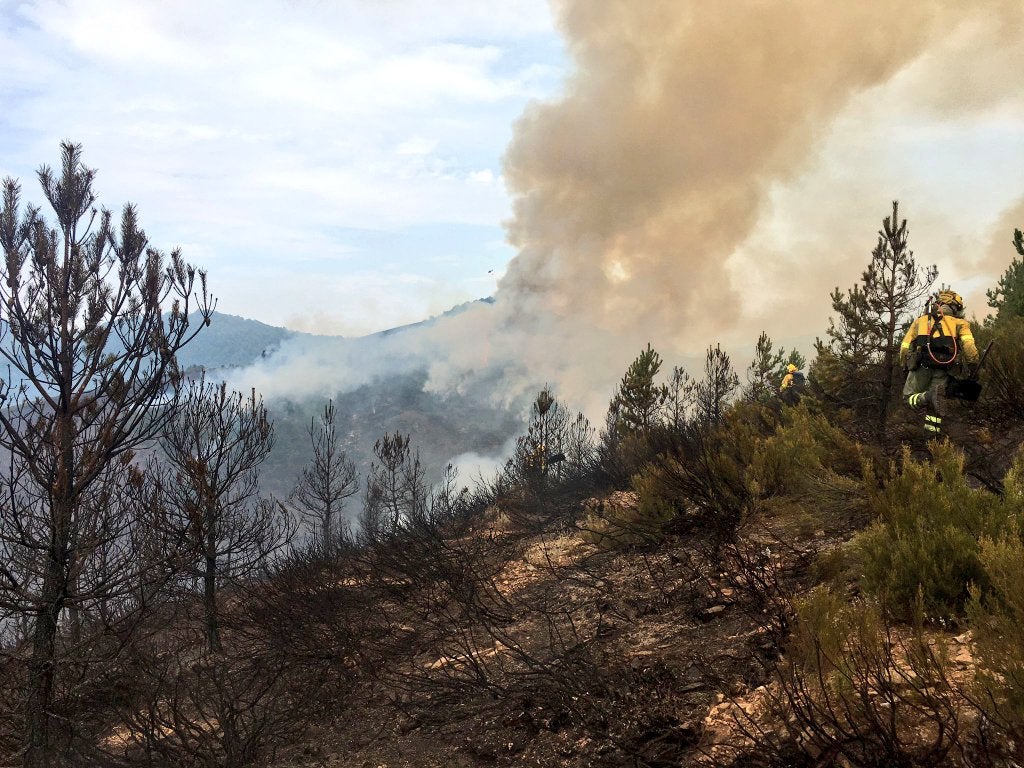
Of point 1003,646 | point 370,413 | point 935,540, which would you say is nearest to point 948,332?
point 935,540

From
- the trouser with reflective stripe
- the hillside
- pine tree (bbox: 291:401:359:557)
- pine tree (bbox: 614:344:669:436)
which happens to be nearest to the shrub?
the trouser with reflective stripe

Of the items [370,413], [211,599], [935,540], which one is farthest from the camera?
[370,413]

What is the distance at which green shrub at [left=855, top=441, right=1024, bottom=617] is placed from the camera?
3.51 meters

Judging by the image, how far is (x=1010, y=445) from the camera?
666 centimetres

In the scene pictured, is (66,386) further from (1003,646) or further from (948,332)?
(948,332)

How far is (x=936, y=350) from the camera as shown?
7.27 metres

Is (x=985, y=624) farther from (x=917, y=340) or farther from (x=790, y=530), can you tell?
(x=917, y=340)

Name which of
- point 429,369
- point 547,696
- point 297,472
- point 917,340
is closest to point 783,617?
point 547,696

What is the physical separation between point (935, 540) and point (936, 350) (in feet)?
15.0

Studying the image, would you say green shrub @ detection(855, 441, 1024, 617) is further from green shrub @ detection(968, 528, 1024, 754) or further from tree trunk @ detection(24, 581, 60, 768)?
tree trunk @ detection(24, 581, 60, 768)

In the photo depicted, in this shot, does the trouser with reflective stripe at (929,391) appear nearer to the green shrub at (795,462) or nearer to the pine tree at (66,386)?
the green shrub at (795,462)

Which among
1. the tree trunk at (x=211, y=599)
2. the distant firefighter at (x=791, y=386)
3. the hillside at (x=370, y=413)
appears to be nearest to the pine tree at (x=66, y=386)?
the tree trunk at (x=211, y=599)

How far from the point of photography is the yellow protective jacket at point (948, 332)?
7176 millimetres

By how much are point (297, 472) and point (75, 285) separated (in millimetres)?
113377
